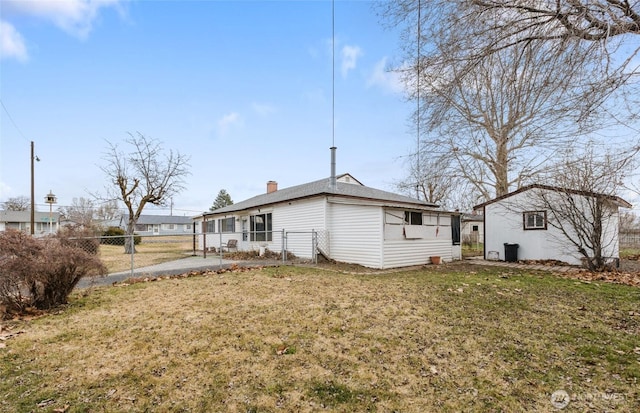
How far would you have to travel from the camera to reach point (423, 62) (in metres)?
5.33

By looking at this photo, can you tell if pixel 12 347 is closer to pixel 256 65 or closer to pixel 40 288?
pixel 40 288

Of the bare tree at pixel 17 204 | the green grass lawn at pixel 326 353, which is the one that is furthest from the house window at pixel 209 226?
the bare tree at pixel 17 204

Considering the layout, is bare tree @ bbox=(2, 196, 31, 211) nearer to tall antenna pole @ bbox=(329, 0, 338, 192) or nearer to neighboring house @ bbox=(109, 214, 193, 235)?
neighboring house @ bbox=(109, 214, 193, 235)

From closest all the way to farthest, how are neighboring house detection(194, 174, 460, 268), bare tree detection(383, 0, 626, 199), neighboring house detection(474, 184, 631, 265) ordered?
1. bare tree detection(383, 0, 626, 199)
2. neighboring house detection(194, 174, 460, 268)
3. neighboring house detection(474, 184, 631, 265)

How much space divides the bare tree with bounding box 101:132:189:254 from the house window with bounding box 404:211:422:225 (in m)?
17.4

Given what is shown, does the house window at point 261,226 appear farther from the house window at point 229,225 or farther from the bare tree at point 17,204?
the bare tree at point 17,204

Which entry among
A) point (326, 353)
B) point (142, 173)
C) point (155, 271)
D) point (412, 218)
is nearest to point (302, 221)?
point (412, 218)

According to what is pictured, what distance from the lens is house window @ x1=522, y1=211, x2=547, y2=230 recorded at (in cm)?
1323

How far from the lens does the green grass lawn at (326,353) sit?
2822 mm

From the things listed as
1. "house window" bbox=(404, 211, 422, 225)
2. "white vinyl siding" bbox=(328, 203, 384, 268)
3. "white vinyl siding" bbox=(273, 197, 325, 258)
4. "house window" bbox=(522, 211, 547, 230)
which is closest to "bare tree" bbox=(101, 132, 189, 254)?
"white vinyl siding" bbox=(273, 197, 325, 258)

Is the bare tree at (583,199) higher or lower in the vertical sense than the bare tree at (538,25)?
lower

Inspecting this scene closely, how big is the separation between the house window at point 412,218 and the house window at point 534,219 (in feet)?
16.8

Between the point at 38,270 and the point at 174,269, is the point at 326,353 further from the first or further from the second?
the point at 174,269

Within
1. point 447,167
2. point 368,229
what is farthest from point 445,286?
point 447,167
